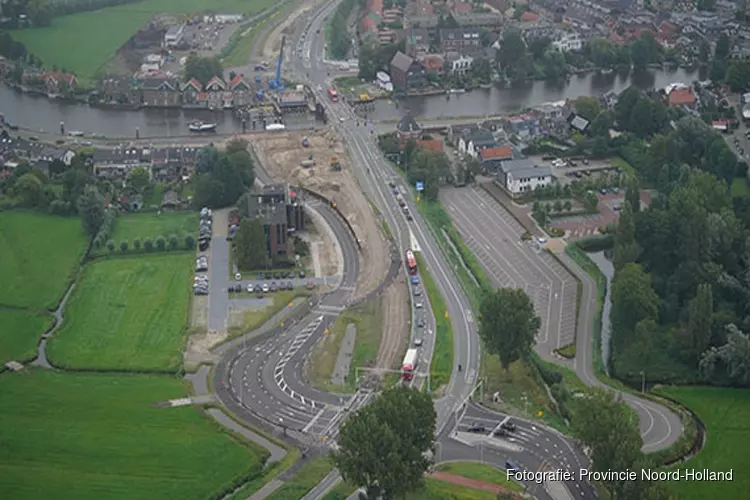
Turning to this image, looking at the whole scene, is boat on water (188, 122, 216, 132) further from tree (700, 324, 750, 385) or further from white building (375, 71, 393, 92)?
tree (700, 324, 750, 385)

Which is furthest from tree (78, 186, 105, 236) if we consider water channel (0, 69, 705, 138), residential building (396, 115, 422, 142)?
residential building (396, 115, 422, 142)

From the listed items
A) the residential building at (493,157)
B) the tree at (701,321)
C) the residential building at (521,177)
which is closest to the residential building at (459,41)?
the residential building at (493,157)

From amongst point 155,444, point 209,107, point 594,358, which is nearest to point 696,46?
point 209,107

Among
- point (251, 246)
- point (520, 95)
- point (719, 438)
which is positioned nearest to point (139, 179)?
point (251, 246)

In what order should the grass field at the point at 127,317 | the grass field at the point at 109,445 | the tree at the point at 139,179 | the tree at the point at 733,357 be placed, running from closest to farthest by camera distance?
the grass field at the point at 109,445
the tree at the point at 733,357
the grass field at the point at 127,317
the tree at the point at 139,179

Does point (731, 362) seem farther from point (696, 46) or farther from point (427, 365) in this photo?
point (696, 46)

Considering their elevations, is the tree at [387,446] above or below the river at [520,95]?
above

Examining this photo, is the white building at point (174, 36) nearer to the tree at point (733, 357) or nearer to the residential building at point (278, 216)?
the residential building at point (278, 216)
